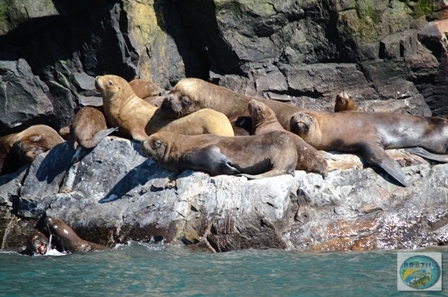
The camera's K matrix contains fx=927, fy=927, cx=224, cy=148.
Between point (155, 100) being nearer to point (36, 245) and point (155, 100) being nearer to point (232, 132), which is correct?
point (232, 132)

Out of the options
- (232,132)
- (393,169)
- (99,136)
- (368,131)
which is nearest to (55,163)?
(99,136)

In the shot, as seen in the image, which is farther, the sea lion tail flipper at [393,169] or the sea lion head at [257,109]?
the sea lion head at [257,109]

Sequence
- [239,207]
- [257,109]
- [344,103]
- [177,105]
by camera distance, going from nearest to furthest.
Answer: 1. [239,207]
2. [257,109]
3. [177,105]
4. [344,103]

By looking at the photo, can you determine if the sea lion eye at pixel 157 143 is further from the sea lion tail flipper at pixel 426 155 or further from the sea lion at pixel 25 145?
the sea lion tail flipper at pixel 426 155

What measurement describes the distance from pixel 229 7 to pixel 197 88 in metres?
1.51

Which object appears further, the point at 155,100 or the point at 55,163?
the point at 155,100

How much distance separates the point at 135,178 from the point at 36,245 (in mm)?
1549

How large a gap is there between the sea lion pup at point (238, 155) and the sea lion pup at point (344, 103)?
228 cm

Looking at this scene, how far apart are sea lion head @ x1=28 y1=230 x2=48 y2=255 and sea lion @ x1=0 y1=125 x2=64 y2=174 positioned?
2.27 m

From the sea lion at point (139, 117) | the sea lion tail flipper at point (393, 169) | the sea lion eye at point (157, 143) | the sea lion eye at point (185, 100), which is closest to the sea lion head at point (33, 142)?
the sea lion at point (139, 117)

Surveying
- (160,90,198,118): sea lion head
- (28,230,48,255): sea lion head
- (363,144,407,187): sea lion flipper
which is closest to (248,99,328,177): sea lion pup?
(363,144,407,187): sea lion flipper

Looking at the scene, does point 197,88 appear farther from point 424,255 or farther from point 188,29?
point 424,255

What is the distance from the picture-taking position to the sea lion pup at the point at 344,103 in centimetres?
1334

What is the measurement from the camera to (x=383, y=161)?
11.7m
